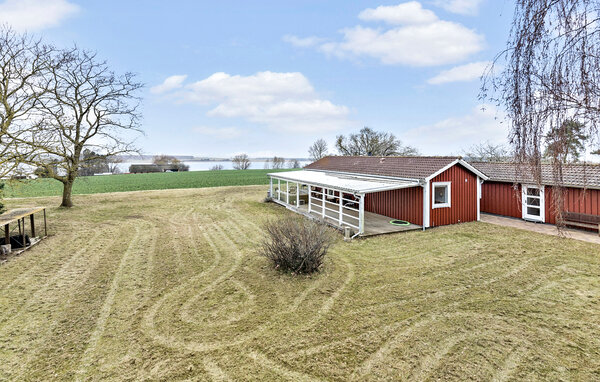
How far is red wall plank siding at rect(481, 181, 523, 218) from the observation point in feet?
43.8

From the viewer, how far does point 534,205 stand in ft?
41.8

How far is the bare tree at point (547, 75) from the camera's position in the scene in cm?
272

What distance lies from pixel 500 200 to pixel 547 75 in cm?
1349

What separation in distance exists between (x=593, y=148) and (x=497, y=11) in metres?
2.03

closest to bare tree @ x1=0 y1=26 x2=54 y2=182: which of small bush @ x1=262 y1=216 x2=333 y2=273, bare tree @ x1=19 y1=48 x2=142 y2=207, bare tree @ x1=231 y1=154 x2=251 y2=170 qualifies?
bare tree @ x1=19 y1=48 x2=142 y2=207

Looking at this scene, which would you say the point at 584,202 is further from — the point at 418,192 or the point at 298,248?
the point at 298,248

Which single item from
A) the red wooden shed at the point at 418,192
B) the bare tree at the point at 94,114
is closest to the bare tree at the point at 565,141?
the red wooden shed at the point at 418,192

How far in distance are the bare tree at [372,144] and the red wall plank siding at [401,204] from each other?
25881 mm

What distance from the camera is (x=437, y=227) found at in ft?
38.9

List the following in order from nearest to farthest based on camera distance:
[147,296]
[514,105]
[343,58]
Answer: [514,105]
[147,296]
[343,58]

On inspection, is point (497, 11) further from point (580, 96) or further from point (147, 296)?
point (147, 296)

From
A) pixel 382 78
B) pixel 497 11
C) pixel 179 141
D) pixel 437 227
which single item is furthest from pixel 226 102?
pixel 497 11

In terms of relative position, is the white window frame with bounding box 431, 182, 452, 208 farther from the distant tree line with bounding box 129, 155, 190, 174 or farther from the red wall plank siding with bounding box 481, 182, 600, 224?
the distant tree line with bounding box 129, 155, 190, 174

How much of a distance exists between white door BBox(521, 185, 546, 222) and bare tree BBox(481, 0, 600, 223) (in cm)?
Result: 1157
